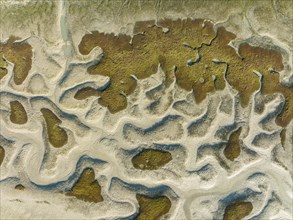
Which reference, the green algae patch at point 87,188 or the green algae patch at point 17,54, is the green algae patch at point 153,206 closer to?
the green algae patch at point 87,188

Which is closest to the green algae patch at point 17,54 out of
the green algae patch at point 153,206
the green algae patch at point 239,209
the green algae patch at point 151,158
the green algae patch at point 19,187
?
the green algae patch at point 19,187

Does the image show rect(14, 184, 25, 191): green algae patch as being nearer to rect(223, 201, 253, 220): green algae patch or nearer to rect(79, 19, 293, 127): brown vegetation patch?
rect(79, 19, 293, 127): brown vegetation patch

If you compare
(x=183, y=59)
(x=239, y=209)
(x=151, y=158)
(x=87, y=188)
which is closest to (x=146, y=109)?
(x=151, y=158)

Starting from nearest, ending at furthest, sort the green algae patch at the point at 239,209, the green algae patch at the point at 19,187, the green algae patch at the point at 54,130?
the green algae patch at the point at 239,209, the green algae patch at the point at 19,187, the green algae patch at the point at 54,130

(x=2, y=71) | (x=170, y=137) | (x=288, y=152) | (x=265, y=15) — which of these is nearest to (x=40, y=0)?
(x=2, y=71)

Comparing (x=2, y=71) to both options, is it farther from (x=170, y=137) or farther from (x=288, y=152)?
(x=288, y=152)

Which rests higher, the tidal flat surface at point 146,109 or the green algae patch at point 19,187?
the tidal flat surface at point 146,109

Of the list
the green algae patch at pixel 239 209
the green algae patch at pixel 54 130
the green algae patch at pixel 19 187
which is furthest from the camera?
the green algae patch at pixel 54 130
